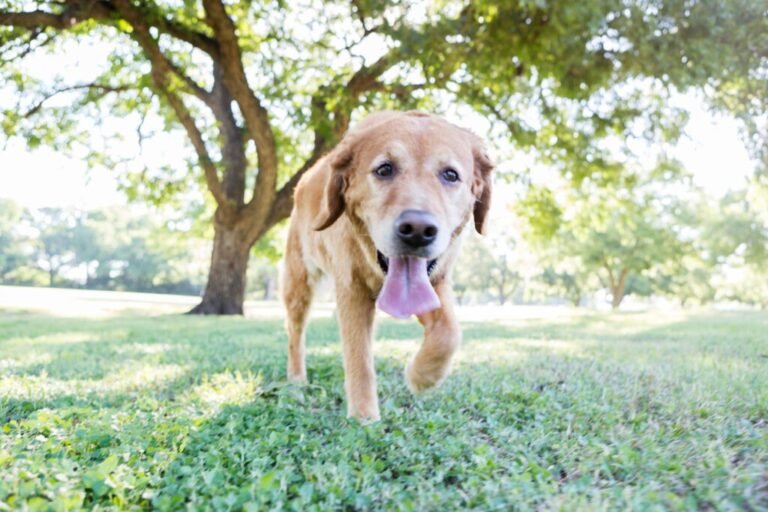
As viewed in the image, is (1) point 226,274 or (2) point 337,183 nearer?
(2) point 337,183

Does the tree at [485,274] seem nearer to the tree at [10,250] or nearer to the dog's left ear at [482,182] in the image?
the tree at [10,250]

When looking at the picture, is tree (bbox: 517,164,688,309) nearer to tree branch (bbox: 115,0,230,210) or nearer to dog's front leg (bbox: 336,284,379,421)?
tree branch (bbox: 115,0,230,210)

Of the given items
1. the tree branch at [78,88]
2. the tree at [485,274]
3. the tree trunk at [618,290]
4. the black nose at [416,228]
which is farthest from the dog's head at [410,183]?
the tree at [485,274]

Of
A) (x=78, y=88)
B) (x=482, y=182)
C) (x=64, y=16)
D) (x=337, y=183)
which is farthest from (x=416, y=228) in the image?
(x=78, y=88)

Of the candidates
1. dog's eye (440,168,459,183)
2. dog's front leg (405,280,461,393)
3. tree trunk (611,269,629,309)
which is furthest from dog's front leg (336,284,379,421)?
tree trunk (611,269,629,309)

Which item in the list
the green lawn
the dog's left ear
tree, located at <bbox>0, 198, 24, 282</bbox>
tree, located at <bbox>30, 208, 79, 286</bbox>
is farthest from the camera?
tree, located at <bbox>30, 208, 79, 286</bbox>

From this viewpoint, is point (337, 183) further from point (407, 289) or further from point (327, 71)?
point (327, 71)

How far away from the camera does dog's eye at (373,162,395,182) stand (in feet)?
10.9

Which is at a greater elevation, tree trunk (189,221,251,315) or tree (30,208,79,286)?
tree (30,208,79,286)

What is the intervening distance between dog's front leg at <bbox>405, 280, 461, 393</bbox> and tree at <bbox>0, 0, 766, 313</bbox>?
6377 mm

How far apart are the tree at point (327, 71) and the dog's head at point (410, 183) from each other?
5.67 m

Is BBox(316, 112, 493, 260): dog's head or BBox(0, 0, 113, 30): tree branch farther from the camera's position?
BBox(0, 0, 113, 30): tree branch

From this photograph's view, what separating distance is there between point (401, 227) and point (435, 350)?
852mm

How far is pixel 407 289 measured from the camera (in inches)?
126
